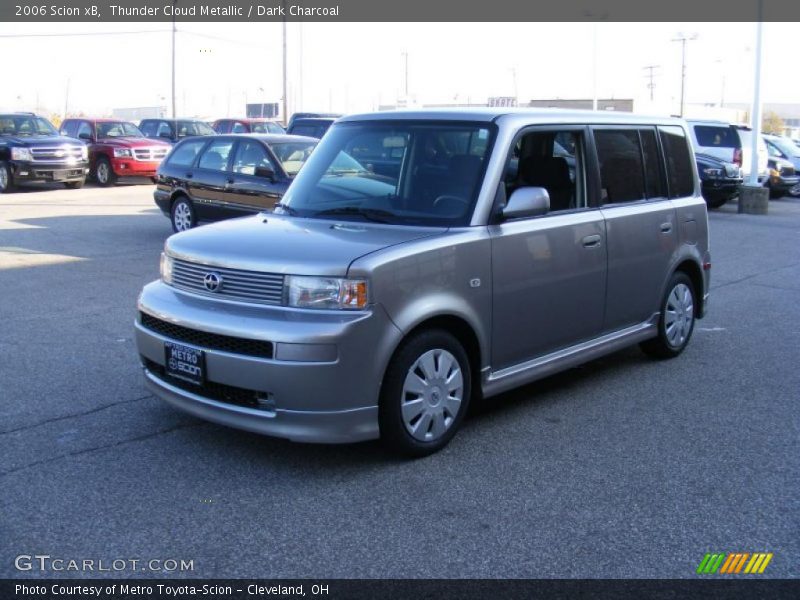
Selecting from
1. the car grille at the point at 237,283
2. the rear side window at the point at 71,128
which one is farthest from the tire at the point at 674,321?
the rear side window at the point at 71,128

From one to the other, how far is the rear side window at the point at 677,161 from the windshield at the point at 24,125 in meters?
19.7

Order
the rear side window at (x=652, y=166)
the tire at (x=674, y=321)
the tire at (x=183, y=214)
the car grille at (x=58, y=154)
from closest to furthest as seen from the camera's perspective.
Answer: the rear side window at (x=652, y=166) → the tire at (x=674, y=321) → the tire at (x=183, y=214) → the car grille at (x=58, y=154)

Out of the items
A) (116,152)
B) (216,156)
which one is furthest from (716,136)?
(116,152)

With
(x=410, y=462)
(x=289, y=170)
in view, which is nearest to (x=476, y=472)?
(x=410, y=462)

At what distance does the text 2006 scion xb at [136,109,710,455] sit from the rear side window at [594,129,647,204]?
16 mm

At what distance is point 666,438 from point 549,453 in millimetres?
794

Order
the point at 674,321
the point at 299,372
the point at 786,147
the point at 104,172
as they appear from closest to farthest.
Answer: the point at 299,372 → the point at 674,321 → the point at 104,172 → the point at 786,147

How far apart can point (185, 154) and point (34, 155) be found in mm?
9990

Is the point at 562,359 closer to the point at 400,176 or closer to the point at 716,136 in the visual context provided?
the point at 400,176

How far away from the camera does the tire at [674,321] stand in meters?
6.86

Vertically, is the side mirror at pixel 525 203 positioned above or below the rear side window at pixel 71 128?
below

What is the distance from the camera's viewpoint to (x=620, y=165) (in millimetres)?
6344

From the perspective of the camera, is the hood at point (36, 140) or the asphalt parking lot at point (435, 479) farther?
the hood at point (36, 140)

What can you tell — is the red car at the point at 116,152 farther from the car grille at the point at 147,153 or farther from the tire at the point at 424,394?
the tire at the point at 424,394
